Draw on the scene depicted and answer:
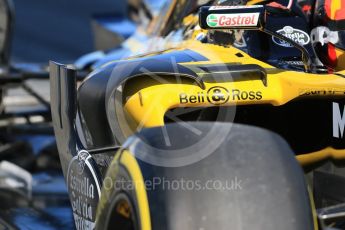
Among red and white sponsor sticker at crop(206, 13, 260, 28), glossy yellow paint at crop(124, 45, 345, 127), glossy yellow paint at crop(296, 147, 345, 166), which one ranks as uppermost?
red and white sponsor sticker at crop(206, 13, 260, 28)

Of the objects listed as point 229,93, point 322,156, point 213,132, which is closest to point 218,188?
point 213,132

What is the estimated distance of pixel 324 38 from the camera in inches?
110

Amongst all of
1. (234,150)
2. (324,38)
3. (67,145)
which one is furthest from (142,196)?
(324,38)

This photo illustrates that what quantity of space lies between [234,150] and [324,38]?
117 centimetres

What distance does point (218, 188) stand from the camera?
1.73 meters

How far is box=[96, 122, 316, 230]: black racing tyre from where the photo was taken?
66.8 inches

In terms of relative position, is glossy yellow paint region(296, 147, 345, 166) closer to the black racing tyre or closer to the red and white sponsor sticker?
the red and white sponsor sticker

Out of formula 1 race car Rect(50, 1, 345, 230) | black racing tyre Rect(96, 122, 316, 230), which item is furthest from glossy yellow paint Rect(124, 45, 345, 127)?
black racing tyre Rect(96, 122, 316, 230)

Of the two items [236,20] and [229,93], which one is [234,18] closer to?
[236,20]

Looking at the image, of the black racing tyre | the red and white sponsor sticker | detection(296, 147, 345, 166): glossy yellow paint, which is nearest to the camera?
the black racing tyre

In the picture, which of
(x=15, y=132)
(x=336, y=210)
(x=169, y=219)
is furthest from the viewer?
(x=15, y=132)

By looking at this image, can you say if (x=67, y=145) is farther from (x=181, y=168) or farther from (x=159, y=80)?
(x=181, y=168)

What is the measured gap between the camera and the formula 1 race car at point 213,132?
1.73 m

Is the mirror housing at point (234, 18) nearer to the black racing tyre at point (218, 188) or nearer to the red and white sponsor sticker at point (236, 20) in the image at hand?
the red and white sponsor sticker at point (236, 20)
